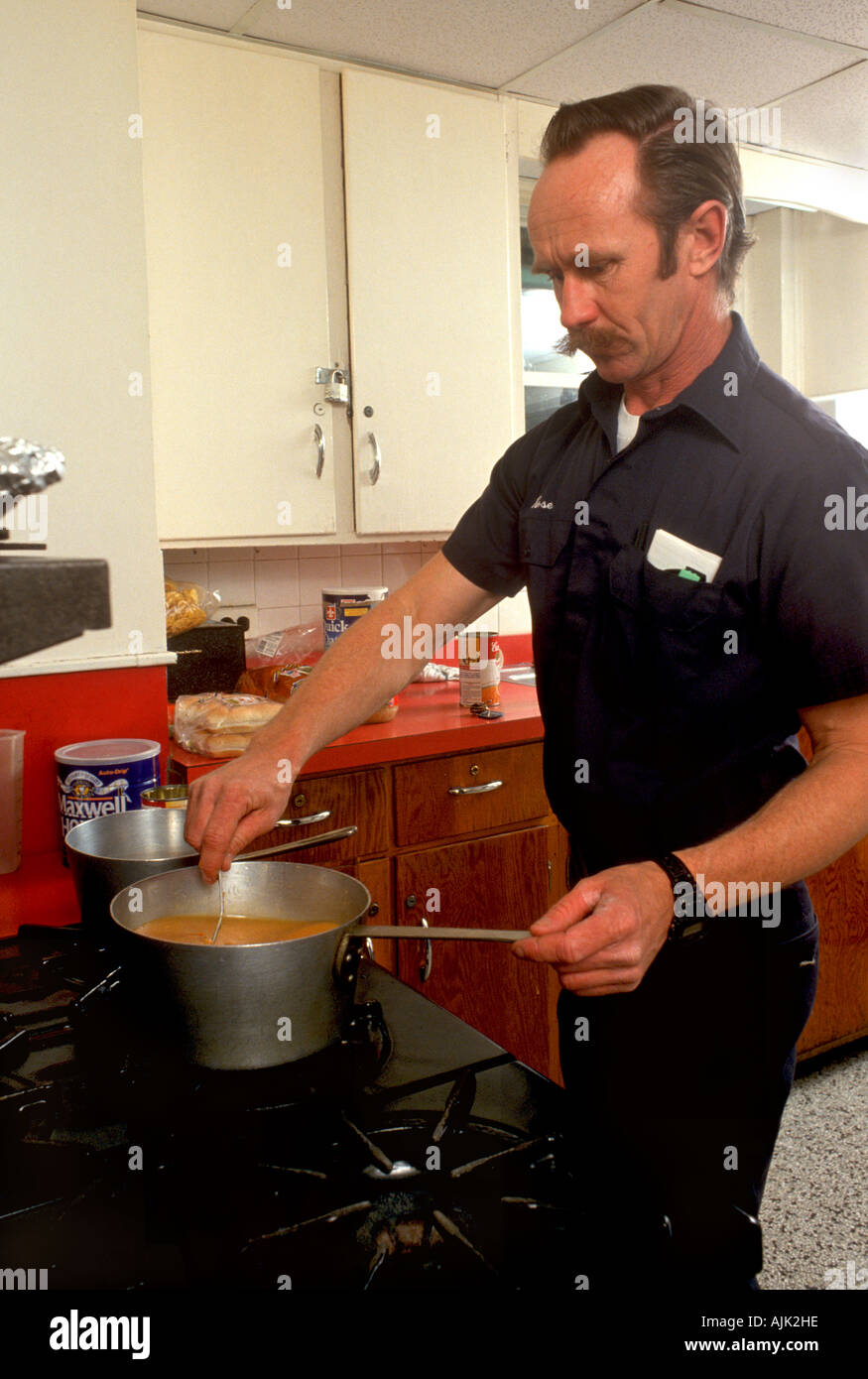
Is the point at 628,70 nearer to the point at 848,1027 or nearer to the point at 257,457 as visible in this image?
the point at 257,457

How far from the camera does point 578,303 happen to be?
1.14 meters

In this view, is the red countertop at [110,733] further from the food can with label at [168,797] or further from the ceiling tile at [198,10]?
the ceiling tile at [198,10]

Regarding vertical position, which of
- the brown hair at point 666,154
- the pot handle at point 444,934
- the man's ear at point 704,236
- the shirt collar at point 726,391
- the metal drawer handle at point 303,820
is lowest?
the metal drawer handle at point 303,820

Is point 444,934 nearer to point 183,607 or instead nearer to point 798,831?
point 798,831

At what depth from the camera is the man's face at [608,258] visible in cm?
111

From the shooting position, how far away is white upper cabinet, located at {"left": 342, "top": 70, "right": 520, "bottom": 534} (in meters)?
2.33

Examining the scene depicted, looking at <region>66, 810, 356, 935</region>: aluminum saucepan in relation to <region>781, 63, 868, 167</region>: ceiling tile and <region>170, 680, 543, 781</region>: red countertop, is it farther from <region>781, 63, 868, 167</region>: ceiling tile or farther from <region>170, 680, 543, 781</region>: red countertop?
<region>781, 63, 868, 167</region>: ceiling tile

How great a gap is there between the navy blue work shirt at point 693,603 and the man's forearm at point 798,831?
0.29 ft

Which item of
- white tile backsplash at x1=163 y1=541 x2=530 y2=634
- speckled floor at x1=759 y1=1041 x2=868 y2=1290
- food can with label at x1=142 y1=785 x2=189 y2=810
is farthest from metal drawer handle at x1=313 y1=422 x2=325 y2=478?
speckled floor at x1=759 y1=1041 x2=868 y2=1290

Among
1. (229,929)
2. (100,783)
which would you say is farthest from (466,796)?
(229,929)

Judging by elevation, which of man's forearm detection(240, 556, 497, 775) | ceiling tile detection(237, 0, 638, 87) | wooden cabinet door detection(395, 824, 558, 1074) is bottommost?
wooden cabinet door detection(395, 824, 558, 1074)

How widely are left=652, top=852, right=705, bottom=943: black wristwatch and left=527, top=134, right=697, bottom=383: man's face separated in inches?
22.9

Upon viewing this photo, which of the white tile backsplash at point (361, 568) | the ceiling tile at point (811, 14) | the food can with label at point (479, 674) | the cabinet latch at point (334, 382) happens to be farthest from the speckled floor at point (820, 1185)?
the ceiling tile at point (811, 14)

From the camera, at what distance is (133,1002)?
2.80ft
